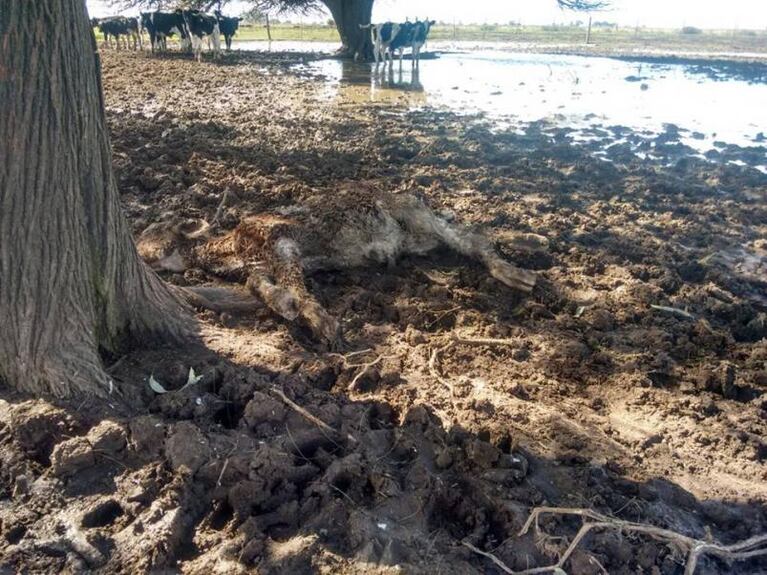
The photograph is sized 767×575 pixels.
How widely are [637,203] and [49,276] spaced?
6520 millimetres

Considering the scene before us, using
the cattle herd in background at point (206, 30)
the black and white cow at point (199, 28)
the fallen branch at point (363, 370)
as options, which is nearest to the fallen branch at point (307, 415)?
the fallen branch at point (363, 370)

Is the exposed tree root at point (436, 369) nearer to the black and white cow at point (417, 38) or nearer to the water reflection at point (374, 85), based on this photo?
the water reflection at point (374, 85)

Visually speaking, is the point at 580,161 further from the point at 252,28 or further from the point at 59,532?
the point at 252,28

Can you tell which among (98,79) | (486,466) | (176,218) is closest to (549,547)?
(486,466)

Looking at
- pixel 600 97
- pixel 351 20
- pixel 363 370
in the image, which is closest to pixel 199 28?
pixel 351 20

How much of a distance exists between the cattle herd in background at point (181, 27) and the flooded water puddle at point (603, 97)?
498 centimetres

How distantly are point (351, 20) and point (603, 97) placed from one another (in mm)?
14584

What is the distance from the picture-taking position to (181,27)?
85.9 ft

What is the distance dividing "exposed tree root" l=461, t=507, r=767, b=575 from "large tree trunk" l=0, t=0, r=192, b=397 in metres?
2.17

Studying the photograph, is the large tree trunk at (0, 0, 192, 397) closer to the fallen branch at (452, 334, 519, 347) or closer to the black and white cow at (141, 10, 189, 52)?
the fallen branch at (452, 334, 519, 347)

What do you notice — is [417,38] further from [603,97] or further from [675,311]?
[675,311]

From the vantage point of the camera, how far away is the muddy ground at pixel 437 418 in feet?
8.44

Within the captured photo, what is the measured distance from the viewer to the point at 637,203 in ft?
24.7

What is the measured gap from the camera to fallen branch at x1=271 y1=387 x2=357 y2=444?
315 cm
